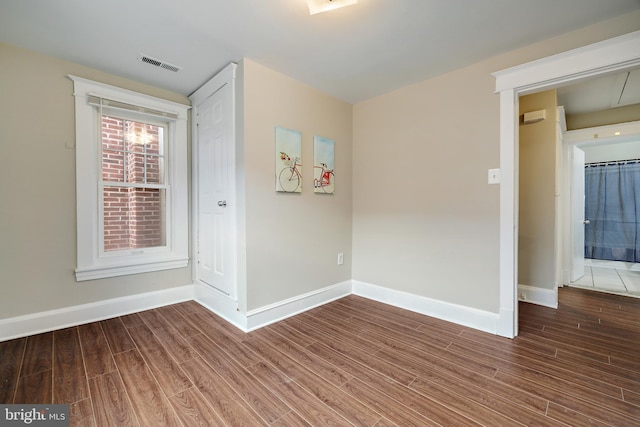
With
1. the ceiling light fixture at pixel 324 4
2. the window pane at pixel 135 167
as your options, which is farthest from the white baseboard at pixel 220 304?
the ceiling light fixture at pixel 324 4

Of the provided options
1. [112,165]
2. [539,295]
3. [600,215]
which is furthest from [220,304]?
[600,215]

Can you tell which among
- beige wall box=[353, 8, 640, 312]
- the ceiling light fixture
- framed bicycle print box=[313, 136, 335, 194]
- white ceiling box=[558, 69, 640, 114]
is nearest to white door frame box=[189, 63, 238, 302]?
framed bicycle print box=[313, 136, 335, 194]

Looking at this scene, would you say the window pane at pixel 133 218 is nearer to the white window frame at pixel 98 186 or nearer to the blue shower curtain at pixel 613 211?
the white window frame at pixel 98 186

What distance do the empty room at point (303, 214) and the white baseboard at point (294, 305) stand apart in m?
0.02

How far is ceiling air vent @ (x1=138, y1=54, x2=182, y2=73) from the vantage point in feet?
7.50

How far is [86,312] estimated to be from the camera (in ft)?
7.98

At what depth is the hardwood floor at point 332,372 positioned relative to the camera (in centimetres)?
136

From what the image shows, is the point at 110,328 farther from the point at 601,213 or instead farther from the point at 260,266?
the point at 601,213

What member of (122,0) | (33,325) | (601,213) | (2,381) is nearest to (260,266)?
(2,381)

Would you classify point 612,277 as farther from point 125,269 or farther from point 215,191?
point 125,269

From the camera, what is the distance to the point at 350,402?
1.45 metres

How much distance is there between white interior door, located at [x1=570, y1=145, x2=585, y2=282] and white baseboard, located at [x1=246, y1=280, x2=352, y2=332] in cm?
332

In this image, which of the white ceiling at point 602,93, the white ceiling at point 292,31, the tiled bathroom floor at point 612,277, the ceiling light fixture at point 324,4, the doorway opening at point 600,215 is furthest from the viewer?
the doorway opening at point 600,215

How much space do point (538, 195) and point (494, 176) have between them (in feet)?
3.88
